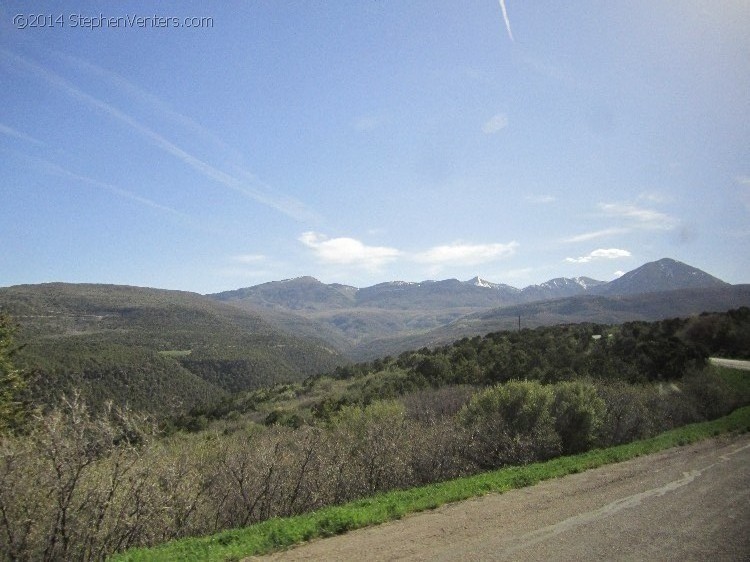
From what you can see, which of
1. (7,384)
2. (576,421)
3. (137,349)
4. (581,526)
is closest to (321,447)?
(581,526)

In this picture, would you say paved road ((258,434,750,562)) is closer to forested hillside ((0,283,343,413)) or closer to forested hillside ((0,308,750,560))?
forested hillside ((0,308,750,560))

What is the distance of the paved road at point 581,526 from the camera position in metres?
7.43

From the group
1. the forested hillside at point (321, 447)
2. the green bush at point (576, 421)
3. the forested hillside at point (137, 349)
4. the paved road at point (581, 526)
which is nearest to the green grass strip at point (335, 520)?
the paved road at point (581, 526)

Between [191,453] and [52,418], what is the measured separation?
5.66 meters

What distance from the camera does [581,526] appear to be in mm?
8492

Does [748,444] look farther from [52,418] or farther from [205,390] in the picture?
[205,390]

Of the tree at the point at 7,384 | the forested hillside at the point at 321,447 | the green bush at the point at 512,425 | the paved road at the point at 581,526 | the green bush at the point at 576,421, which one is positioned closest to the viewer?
the paved road at the point at 581,526

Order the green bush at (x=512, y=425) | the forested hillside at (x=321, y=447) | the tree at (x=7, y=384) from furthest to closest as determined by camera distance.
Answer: the tree at (x=7, y=384) → the green bush at (x=512, y=425) → the forested hillside at (x=321, y=447)

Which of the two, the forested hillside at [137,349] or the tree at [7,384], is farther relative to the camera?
the forested hillside at [137,349]

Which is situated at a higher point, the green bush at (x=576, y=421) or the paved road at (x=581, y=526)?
the paved road at (x=581, y=526)

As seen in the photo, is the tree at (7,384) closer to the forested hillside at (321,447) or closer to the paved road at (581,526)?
the forested hillside at (321,447)

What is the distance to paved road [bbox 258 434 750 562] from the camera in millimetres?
7426

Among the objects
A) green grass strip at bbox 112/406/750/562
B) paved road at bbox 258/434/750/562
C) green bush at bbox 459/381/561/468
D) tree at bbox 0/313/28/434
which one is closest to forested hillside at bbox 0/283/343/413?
green grass strip at bbox 112/406/750/562

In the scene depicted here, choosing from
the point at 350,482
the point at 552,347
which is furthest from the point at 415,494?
the point at 552,347
